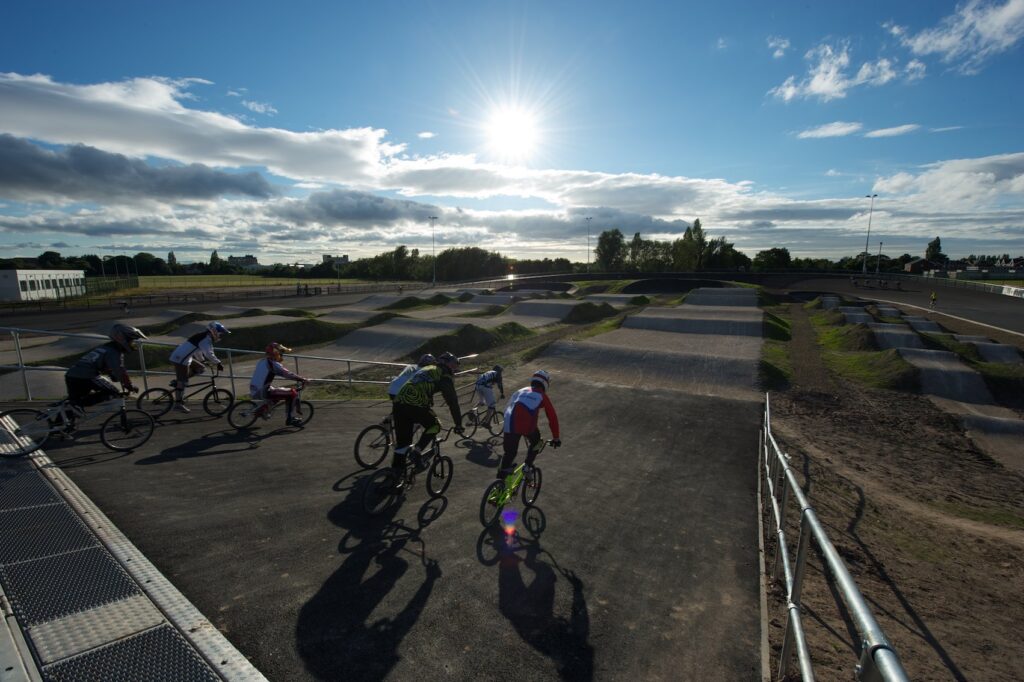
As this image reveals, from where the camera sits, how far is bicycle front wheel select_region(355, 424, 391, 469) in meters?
8.22

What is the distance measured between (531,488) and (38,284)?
3005 inches

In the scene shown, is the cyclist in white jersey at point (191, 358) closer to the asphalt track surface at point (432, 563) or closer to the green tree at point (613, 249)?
the asphalt track surface at point (432, 563)

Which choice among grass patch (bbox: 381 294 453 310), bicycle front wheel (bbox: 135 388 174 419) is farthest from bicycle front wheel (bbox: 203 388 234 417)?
grass patch (bbox: 381 294 453 310)

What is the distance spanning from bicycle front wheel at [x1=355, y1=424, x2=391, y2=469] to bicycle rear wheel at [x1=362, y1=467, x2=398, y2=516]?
1.27m

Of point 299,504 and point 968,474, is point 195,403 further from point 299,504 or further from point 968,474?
point 968,474

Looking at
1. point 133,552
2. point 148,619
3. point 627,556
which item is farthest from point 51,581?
point 627,556

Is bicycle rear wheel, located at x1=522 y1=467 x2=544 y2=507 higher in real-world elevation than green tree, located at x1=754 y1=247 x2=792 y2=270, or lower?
lower

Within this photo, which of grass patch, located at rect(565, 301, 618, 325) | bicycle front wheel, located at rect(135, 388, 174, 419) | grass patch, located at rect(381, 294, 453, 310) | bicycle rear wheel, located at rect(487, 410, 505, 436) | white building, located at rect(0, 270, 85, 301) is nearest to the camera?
bicycle front wheel, located at rect(135, 388, 174, 419)

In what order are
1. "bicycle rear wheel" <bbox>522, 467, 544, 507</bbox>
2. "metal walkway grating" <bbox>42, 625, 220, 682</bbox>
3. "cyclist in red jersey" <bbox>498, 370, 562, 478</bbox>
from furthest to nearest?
"bicycle rear wheel" <bbox>522, 467, 544, 507</bbox>, "cyclist in red jersey" <bbox>498, 370, 562, 478</bbox>, "metal walkway grating" <bbox>42, 625, 220, 682</bbox>

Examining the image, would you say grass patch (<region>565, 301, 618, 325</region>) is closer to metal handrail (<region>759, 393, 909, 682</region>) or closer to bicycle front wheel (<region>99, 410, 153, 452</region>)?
bicycle front wheel (<region>99, 410, 153, 452</region>)

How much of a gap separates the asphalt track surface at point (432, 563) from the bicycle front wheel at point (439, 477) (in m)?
0.27

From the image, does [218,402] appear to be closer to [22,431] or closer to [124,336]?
[124,336]

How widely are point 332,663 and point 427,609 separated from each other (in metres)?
1.07

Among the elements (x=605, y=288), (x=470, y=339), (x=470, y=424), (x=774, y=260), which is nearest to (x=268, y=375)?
(x=470, y=424)
